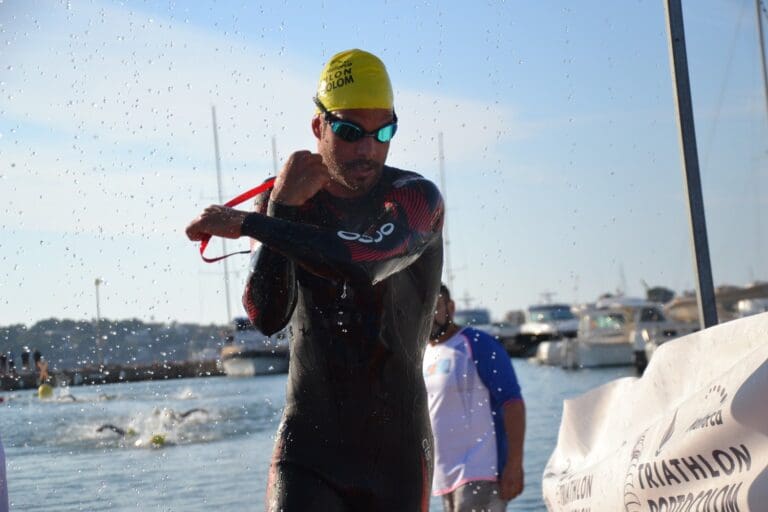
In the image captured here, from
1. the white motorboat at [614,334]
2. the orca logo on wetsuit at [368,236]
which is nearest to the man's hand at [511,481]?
the orca logo on wetsuit at [368,236]

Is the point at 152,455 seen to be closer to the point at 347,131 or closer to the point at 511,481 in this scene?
the point at 511,481

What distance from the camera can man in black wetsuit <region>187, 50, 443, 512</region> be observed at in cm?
331

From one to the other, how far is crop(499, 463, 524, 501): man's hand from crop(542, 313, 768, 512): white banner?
4.95 feet

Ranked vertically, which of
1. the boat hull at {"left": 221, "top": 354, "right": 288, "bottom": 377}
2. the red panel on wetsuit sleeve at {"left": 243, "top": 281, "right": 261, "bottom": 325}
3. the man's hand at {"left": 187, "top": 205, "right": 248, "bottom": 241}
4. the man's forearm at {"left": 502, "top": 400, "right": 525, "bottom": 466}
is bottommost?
the boat hull at {"left": 221, "top": 354, "right": 288, "bottom": 377}

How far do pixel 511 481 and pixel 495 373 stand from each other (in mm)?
600

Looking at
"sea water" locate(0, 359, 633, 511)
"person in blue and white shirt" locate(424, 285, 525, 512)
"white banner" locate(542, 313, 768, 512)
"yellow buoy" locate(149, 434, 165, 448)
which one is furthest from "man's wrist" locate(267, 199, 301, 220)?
"yellow buoy" locate(149, 434, 165, 448)

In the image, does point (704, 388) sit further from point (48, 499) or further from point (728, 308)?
point (728, 308)

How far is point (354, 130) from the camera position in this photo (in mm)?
3395

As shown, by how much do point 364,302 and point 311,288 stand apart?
0.15 m

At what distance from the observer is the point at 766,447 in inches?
133

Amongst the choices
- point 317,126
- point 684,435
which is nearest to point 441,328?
point 684,435

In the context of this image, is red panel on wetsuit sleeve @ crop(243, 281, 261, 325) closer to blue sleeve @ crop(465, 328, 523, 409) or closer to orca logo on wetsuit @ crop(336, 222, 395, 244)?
orca logo on wetsuit @ crop(336, 222, 395, 244)

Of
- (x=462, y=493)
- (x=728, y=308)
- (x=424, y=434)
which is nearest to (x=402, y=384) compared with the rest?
(x=424, y=434)

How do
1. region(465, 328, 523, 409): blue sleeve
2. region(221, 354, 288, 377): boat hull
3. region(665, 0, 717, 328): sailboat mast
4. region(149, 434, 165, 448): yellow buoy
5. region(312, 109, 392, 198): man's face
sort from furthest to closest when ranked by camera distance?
region(221, 354, 288, 377): boat hull → region(149, 434, 165, 448): yellow buoy → region(465, 328, 523, 409): blue sleeve → region(665, 0, 717, 328): sailboat mast → region(312, 109, 392, 198): man's face
